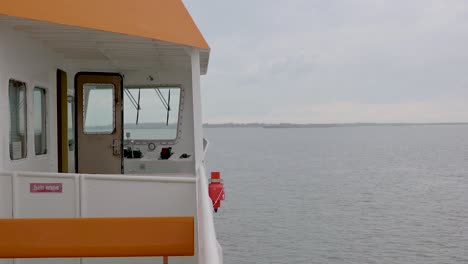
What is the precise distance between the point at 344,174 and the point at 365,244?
35.8 meters

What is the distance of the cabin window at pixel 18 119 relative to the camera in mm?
7109

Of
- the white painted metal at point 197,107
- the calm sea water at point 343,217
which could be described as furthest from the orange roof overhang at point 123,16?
the calm sea water at point 343,217

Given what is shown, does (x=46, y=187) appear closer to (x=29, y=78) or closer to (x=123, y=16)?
(x=29, y=78)

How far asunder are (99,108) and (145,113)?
50.5 inches

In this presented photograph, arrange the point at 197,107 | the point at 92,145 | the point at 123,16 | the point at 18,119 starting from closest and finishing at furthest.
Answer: the point at 123,16
the point at 18,119
the point at 197,107
the point at 92,145

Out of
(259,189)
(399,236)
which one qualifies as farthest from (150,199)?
(259,189)

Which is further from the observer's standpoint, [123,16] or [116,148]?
[116,148]

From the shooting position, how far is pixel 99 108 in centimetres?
1100

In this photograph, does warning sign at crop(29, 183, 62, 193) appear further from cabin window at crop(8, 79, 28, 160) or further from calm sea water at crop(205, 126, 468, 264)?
calm sea water at crop(205, 126, 468, 264)

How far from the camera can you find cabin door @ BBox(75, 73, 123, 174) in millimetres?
10609

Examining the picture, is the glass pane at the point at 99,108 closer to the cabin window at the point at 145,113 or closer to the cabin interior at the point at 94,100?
the cabin interior at the point at 94,100

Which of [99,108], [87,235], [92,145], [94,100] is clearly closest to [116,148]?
[92,145]

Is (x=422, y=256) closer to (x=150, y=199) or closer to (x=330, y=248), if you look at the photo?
(x=330, y=248)

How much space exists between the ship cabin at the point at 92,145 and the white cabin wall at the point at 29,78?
0.02 m
